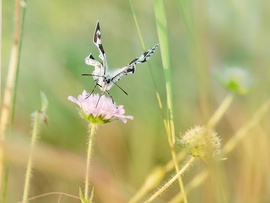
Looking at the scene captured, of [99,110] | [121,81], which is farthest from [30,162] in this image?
[121,81]

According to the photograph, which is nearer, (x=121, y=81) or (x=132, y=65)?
(x=132, y=65)

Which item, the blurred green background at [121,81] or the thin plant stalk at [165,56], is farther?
the blurred green background at [121,81]

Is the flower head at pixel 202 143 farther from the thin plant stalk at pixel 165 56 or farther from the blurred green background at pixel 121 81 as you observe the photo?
the blurred green background at pixel 121 81

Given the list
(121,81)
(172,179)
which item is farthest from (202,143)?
(121,81)

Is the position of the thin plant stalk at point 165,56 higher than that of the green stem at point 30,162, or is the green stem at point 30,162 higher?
the thin plant stalk at point 165,56

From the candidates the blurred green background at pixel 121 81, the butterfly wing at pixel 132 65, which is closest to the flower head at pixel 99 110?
the butterfly wing at pixel 132 65

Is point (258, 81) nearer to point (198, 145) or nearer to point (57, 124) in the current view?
point (198, 145)

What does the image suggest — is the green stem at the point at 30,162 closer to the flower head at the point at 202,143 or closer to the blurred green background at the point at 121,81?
the flower head at the point at 202,143

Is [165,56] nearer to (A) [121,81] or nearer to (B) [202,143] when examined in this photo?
(B) [202,143]

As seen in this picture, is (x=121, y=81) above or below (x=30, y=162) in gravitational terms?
above

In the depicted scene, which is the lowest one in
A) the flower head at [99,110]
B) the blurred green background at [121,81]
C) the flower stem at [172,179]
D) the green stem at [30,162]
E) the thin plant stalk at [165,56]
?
the flower stem at [172,179]
